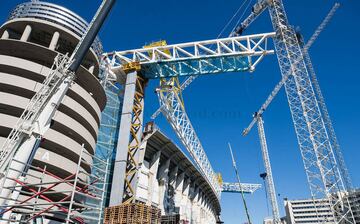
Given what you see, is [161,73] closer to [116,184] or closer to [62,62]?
[116,184]

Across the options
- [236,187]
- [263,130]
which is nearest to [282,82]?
[263,130]

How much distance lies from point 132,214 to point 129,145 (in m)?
8.19

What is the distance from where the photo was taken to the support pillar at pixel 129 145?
2181 centimetres

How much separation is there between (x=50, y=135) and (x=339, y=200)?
3730cm

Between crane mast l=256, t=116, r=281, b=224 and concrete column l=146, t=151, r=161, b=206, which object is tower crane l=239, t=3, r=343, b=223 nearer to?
crane mast l=256, t=116, r=281, b=224

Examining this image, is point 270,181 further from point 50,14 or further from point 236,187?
point 50,14

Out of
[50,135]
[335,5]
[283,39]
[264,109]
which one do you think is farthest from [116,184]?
[264,109]

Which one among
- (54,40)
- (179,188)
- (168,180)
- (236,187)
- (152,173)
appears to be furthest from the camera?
(236,187)

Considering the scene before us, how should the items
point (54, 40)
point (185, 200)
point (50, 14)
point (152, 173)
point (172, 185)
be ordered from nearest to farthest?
point (54, 40)
point (50, 14)
point (152, 173)
point (172, 185)
point (185, 200)

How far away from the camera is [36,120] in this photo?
44.8ft

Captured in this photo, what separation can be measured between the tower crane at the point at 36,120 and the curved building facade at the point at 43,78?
441 inches

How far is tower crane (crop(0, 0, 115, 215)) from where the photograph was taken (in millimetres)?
12516

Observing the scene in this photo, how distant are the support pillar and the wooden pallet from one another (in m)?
1.79

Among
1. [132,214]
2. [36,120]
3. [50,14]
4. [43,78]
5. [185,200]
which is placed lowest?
[132,214]
